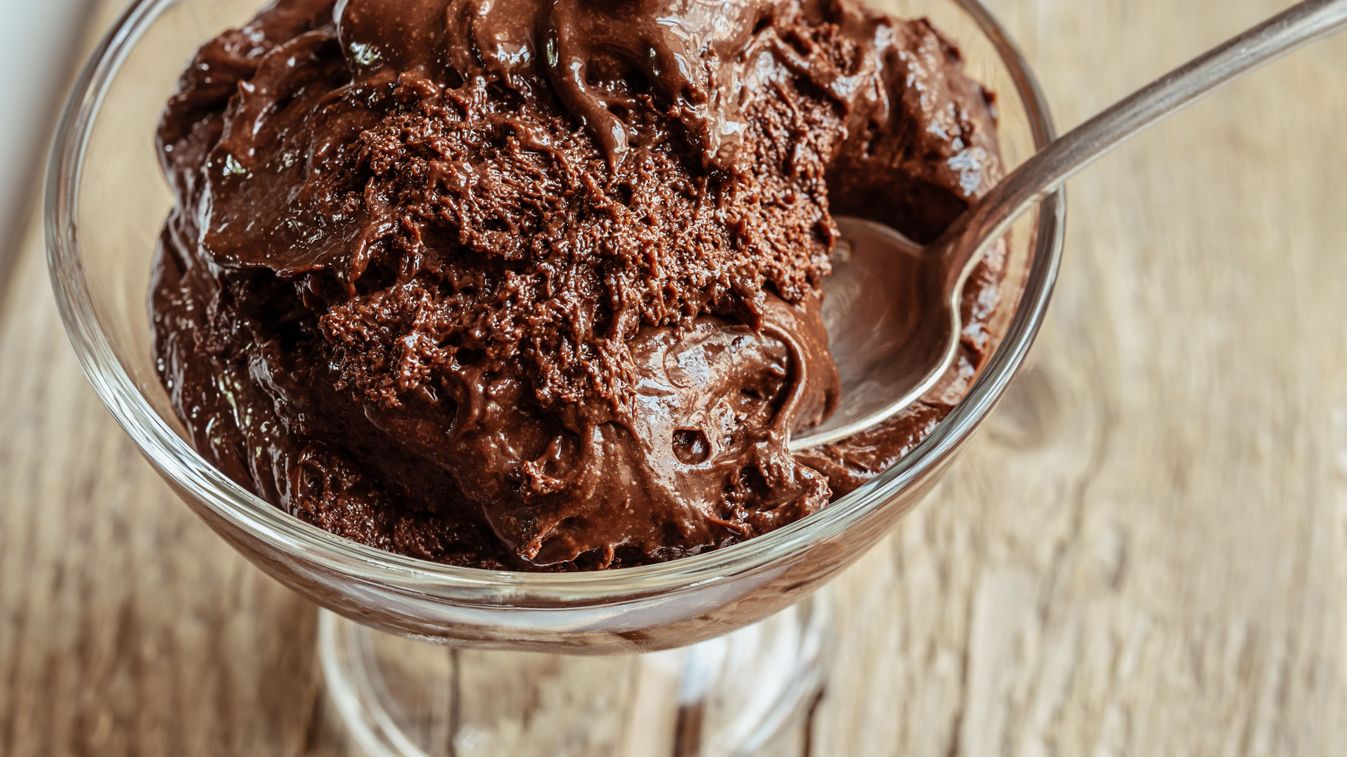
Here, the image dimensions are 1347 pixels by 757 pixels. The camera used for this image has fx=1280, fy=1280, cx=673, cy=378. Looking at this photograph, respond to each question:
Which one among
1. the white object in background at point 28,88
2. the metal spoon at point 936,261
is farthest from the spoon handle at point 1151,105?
the white object in background at point 28,88

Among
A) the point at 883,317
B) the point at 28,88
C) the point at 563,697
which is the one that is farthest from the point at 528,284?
the point at 28,88

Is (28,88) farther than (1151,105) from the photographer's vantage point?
Yes

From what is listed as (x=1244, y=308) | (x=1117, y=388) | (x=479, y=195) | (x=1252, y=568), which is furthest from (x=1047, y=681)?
(x=479, y=195)

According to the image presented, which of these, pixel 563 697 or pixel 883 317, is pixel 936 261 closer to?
pixel 883 317

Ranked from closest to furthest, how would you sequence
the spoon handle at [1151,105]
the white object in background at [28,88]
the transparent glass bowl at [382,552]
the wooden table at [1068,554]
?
the transparent glass bowl at [382,552] → the spoon handle at [1151,105] → the wooden table at [1068,554] → the white object in background at [28,88]

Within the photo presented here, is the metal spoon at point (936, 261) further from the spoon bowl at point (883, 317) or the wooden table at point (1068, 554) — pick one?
the wooden table at point (1068, 554)
